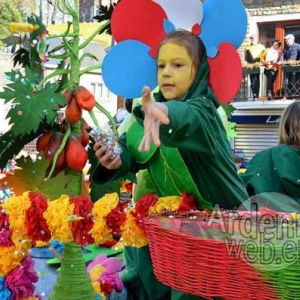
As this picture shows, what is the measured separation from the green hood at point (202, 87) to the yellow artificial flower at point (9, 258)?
0.66 meters

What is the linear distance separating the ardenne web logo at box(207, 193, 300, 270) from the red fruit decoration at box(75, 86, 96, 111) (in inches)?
20.0

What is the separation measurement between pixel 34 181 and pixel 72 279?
1.17ft

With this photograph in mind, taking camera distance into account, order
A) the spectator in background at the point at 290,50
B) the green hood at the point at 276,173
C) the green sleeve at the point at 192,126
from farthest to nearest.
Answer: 1. the spectator in background at the point at 290,50
2. the green hood at the point at 276,173
3. the green sleeve at the point at 192,126

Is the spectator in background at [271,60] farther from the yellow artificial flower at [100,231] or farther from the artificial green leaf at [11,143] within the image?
the yellow artificial flower at [100,231]

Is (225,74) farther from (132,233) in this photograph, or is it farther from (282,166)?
(282,166)

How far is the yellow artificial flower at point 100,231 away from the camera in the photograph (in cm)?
164

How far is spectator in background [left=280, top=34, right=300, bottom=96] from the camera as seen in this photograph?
35.5 feet

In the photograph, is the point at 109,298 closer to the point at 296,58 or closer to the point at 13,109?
the point at 13,109

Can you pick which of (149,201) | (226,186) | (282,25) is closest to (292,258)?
(226,186)

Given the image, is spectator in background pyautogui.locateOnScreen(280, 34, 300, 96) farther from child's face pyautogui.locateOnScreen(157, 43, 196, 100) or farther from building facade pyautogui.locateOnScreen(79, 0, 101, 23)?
child's face pyautogui.locateOnScreen(157, 43, 196, 100)

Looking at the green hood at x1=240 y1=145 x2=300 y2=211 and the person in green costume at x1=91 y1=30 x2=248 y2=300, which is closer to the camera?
the person in green costume at x1=91 y1=30 x2=248 y2=300

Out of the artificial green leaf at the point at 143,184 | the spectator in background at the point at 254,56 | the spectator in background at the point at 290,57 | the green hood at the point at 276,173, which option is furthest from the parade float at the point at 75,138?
the spectator in background at the point at 254,56

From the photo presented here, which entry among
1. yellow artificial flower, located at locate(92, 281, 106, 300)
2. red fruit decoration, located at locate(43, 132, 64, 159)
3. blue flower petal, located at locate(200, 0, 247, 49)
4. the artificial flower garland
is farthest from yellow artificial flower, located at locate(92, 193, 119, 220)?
blue flower petal, located at locate(200, 0, 247, 49)

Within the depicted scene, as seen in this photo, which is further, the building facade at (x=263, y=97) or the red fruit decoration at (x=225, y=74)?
the building facade at (x=263, y=97)
